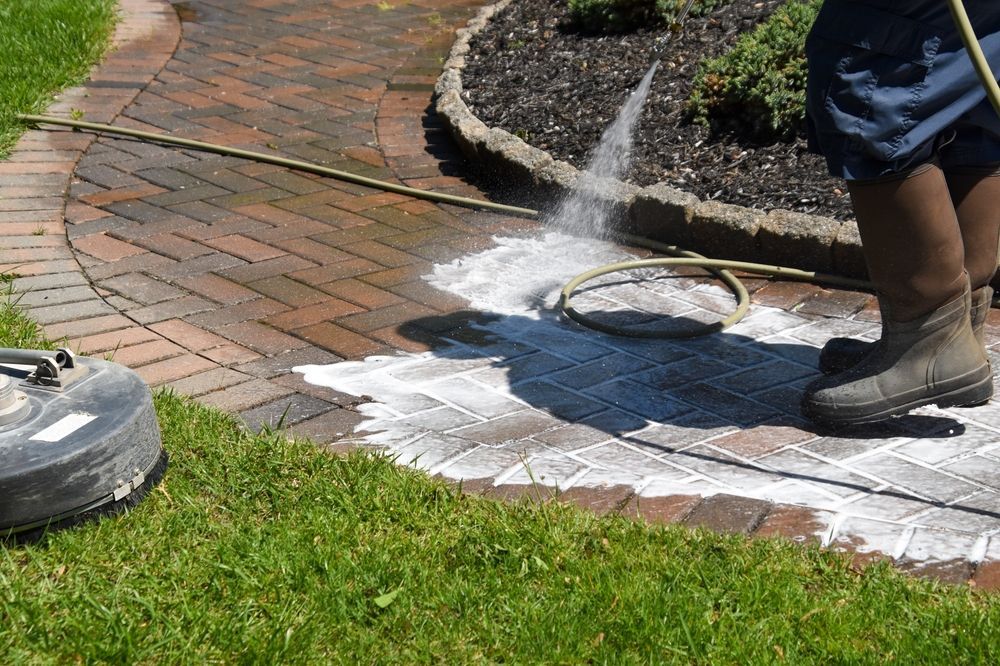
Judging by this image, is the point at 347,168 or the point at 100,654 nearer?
the point at 100,654

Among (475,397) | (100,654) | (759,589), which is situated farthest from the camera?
(475,397)

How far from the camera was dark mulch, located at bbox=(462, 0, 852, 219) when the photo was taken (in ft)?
15.0

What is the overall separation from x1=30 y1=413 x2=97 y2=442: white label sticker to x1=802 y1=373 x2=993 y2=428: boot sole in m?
1.74

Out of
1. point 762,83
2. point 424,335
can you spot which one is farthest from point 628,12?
point 424,335

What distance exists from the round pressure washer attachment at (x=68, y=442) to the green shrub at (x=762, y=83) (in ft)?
9.83

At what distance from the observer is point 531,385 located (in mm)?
3357

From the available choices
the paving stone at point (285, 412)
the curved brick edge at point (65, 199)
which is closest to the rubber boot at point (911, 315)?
the paving stone at point (285, 412)

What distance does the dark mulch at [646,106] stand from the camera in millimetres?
4574

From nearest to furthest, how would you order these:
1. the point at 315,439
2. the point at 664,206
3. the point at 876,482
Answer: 1. the point at 876,482
2. the point at 315,439
3. the point at 664,206

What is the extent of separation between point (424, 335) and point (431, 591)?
150 centimetres

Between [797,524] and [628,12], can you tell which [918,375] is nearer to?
[797,524]

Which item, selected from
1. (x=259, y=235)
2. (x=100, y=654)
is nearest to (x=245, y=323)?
(x=259, y=235)

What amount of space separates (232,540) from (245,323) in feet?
4.65

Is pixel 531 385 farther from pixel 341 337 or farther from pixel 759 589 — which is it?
pixel 759 589
